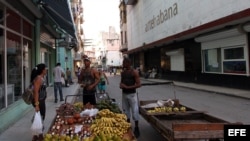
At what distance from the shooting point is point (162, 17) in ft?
117

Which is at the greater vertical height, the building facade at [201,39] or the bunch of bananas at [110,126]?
the building facade at [201,39]

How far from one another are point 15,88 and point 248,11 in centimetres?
1116

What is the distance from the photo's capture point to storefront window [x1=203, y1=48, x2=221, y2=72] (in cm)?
2367

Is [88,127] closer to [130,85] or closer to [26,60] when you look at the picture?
[130,85]

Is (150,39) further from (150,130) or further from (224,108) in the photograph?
(150,130)

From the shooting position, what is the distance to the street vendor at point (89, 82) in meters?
8.55

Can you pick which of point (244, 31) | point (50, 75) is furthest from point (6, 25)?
point (50, 75)

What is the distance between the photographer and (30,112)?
480 inches

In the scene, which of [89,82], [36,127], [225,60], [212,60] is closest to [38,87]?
[36,127]

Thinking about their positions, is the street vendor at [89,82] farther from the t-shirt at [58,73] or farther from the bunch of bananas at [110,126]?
the t-shirt at [58,73]

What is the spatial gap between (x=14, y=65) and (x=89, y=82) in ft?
13.0

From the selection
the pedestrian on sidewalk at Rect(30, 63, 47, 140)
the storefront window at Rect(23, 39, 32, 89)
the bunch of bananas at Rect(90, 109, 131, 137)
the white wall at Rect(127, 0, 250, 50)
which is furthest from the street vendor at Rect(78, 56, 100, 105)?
the white wall at Rect(127, 0, 250, 50)

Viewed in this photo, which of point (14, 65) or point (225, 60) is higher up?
point (225, 60)

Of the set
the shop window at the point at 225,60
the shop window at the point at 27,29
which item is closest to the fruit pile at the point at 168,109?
the shop window at the point at 27,29
